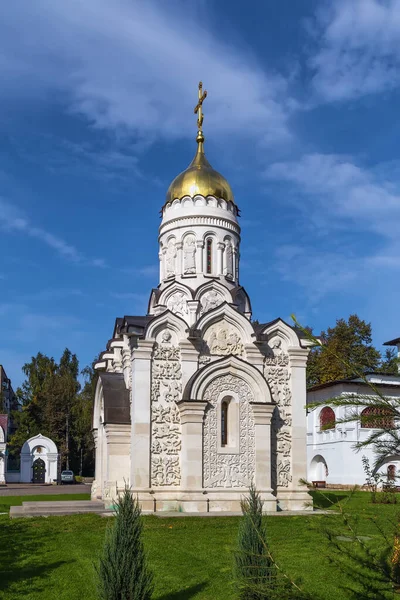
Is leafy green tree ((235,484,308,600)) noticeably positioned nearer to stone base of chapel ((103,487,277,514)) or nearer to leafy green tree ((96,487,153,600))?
leafy green tree ((96,487,153,600))

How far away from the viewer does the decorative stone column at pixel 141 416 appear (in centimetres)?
1578

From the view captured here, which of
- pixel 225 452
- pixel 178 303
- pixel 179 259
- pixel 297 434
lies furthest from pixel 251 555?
pixel 179 259

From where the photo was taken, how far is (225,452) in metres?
16.2

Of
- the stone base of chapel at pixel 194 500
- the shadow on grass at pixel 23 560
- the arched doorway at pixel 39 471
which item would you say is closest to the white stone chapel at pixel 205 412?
the stone base of chapel at pixel 194 500

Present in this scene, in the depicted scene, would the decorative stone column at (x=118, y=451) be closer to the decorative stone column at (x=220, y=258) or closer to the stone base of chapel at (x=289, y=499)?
the stone base of chapel at (x=289, y=499)

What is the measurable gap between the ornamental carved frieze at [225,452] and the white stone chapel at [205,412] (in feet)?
0.08

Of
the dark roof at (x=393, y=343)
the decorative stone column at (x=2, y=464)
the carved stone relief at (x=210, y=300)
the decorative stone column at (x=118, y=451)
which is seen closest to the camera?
the decorative stone column at (x=118, y=451)

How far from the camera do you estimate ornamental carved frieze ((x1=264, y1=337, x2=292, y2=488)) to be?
55.2 feet

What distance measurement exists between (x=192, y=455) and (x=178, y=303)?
4.75 metres

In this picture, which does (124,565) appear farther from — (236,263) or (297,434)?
(236,263)

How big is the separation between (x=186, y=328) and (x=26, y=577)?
8.56 m

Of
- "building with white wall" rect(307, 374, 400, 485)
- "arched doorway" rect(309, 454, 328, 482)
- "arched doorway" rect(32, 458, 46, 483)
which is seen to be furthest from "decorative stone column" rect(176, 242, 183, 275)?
"arched doorway" rect(32, 458, 46, 483)

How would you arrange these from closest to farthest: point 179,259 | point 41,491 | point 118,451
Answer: point 118,451 → point 179,259 → point 41,491

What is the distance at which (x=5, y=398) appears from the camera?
5738 cm
